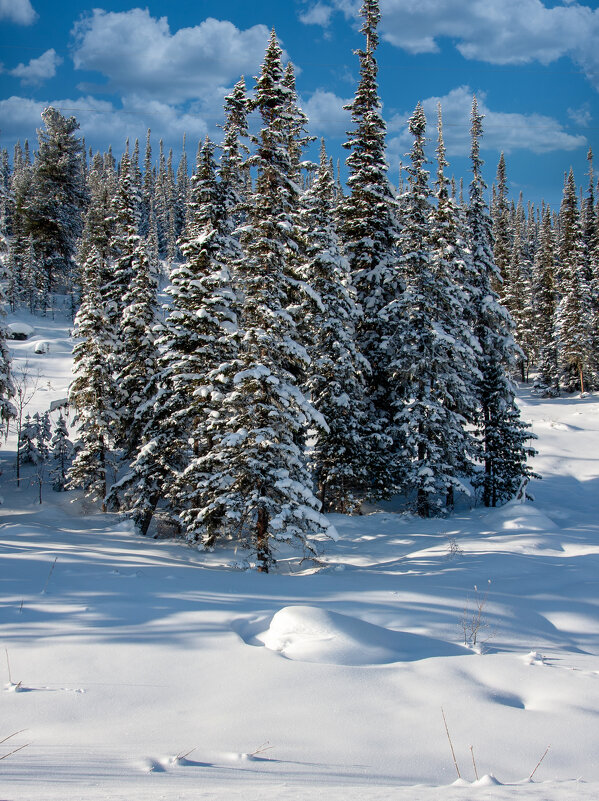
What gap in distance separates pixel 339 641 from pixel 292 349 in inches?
389

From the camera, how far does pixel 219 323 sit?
1683 centimetres

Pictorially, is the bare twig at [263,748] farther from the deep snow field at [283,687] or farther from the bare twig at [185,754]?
the bare twig at [185,754]

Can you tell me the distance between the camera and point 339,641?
574 centimetres

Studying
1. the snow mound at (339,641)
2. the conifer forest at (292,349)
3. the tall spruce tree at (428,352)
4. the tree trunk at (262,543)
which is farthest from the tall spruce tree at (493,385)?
the snow mound at (339,641)

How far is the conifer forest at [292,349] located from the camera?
1484 centimetres

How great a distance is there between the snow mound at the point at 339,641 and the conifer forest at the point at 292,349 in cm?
750

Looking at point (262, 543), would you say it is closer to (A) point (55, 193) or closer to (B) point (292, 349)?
(B) point (292, 349)

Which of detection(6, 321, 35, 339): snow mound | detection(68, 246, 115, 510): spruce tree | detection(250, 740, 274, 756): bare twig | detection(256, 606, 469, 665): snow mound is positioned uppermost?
detection(6, 321, 35, 339): snow mound

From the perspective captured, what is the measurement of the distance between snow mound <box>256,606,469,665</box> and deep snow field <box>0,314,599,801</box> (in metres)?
0.02

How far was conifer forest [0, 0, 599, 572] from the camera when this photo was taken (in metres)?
14.8

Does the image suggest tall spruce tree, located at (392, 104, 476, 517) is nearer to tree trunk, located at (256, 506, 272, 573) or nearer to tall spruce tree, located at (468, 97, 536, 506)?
tall spruce tree, located at (468, 97, 536, 506)

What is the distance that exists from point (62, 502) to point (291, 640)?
87.2 ft

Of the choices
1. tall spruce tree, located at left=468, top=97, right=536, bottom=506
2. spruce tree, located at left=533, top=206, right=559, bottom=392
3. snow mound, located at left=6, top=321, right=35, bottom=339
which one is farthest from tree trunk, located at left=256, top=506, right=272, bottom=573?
spruce tree, located at left=533, top=206, right=559, bottom=392

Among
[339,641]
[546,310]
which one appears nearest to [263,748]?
[339,641]
